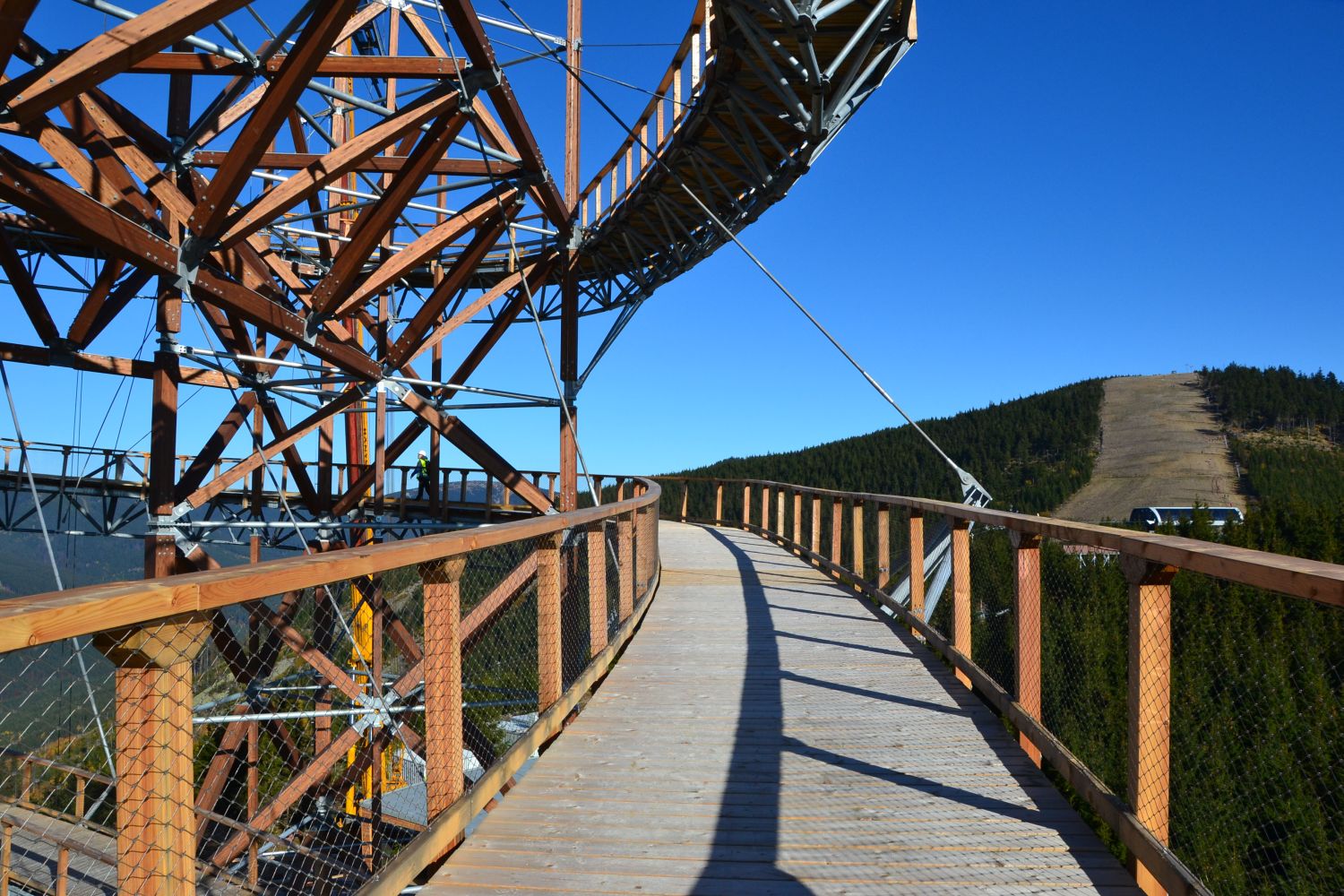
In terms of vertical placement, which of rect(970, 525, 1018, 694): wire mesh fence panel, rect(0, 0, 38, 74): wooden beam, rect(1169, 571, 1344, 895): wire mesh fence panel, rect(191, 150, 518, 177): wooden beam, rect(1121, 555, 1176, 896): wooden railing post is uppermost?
rect(191, 150, 518, 177): wooden beam

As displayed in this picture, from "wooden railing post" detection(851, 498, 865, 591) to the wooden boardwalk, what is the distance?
2.94 m

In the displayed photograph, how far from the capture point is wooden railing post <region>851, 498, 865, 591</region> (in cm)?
1005

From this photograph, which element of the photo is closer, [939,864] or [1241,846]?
[939,864]

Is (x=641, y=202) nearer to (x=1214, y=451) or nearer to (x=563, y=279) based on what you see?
(x=563, y=279)

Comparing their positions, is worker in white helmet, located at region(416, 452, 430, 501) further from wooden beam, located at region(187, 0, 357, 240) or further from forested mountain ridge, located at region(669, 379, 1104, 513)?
forested mountain ridge, located at region(669, 379, 1104, 513)

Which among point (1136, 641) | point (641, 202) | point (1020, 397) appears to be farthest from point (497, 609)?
point (1020, 397)

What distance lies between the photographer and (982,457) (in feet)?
335

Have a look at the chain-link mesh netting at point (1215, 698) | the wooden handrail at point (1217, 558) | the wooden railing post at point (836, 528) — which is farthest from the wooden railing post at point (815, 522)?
the wooden handrail at point (1217, 558)

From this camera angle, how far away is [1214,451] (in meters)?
87.2

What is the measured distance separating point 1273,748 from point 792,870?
28.8 meters

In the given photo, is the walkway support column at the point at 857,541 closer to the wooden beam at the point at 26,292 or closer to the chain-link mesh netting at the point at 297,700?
the chain-link mesh netting at the point at 297,700

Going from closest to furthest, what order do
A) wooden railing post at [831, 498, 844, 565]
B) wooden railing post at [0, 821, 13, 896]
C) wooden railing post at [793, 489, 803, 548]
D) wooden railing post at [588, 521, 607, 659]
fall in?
wooden railing post at [588, 521, 607, 659] < wooden railing post at [0, 821, 13, 896] < wooden railing post at [831, 498, 844, 565] < wooden railing post at [793, 489, 803, 548]

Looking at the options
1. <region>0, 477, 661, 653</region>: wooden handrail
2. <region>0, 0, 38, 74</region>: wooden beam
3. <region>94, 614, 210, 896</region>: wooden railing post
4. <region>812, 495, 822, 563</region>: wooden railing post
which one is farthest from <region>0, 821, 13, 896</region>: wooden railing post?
<region>812, 495, 822, 563</region>: wooden railing post

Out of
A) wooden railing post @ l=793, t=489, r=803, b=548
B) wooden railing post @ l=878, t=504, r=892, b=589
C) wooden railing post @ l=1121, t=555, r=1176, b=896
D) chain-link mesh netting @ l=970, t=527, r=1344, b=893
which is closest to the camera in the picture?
wooden railing post @ l=1121, t=555, r=1176, b=896
